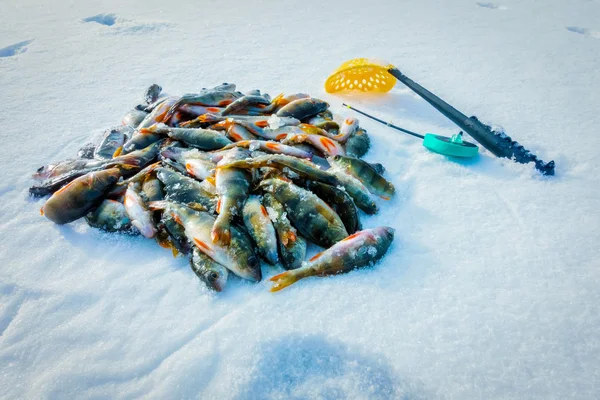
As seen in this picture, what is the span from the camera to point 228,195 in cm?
256

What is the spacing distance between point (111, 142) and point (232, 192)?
6.36 feet

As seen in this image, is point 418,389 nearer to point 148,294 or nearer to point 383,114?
point 148,294

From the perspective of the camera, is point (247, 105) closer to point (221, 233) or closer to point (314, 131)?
point (314, 131)

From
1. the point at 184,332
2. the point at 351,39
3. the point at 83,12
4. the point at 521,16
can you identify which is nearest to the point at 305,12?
the point at 351,39

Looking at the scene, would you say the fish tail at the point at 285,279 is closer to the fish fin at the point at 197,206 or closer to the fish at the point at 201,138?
the fish fin at the point at 197,206

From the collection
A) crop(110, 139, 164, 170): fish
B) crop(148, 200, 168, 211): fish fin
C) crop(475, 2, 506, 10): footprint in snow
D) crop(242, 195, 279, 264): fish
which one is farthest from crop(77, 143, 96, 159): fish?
crop(475, 2, 506, 10): footprint in snow

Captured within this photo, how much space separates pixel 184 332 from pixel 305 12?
909cm

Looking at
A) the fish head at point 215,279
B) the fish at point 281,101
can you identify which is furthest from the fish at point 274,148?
the fish head at point 215,279

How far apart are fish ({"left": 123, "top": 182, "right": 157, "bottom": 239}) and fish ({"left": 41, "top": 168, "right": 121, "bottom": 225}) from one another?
277 mm

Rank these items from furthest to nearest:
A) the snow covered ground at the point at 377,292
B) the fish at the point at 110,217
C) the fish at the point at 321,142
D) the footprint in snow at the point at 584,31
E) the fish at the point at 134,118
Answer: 1. the footprint in snow at the point at 584,31
2. the fish at the point at 134,118
3. the fish at the point at 321,142
4. the fish at the point at 110,217
5. the snow covered ground at the point at 377,292

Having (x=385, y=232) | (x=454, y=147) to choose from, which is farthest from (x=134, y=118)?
(x=454, y=147)

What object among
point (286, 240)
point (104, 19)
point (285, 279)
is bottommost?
point (285, 279)

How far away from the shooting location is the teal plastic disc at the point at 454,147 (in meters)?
3.39

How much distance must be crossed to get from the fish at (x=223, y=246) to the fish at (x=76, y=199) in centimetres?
84
